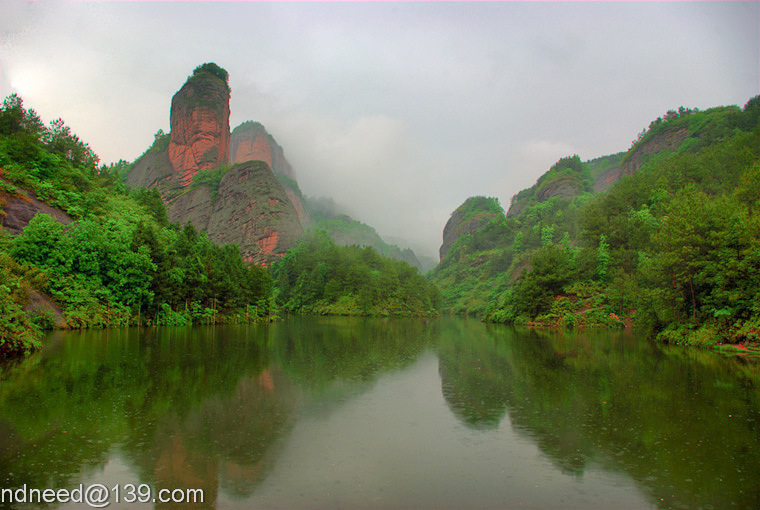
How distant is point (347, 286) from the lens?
258ft

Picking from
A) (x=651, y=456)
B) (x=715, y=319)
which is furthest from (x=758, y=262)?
(x=651, y=456)

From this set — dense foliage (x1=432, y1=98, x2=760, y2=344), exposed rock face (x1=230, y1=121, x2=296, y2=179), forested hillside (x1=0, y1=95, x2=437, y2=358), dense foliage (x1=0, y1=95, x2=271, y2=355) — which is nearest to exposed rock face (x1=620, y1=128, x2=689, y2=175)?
dense foliage (x1=432, y1=98, x2=760, y2=344)

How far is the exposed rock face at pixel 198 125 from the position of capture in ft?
337

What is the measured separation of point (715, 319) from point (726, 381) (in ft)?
38.4

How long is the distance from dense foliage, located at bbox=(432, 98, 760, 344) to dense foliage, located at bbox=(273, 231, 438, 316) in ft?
46.7

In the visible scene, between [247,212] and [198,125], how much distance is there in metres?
23.9

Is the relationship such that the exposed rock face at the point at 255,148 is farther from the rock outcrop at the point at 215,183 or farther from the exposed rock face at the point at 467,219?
the rock outcrop at the point at 215,183

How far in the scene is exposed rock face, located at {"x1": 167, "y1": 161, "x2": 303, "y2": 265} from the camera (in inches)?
3920

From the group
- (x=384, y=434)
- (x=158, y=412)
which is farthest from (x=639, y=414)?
(x=158, y=412)

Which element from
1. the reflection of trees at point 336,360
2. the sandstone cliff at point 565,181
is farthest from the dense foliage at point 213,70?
the reflection of trees at point 336,360

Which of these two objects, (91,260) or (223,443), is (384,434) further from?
(91,260)

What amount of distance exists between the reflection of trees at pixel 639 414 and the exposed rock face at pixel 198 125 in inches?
4073

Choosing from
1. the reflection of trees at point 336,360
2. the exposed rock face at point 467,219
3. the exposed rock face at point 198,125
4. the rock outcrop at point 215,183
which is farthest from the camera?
the exposed rock face at point 467,219

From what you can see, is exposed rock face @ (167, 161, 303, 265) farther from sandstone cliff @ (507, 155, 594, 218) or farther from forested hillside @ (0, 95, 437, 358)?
sandstone cliff @ (507, 155, 594, 218)
